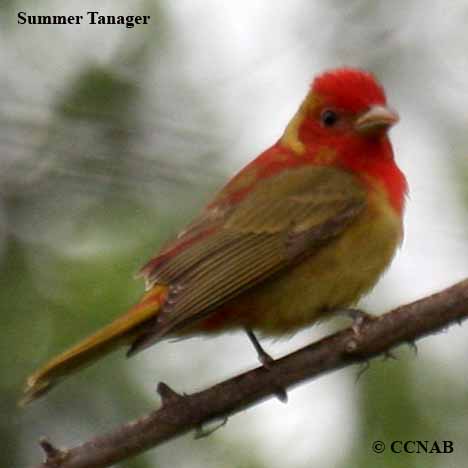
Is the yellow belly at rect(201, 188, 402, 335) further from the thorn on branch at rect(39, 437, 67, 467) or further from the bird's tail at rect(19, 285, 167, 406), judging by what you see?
the thorn on branch at rect(39, 437, 67, 467)

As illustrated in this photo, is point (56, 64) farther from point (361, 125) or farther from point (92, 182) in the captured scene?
point (361, 125)

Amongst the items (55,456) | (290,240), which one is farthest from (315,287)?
(55,456)

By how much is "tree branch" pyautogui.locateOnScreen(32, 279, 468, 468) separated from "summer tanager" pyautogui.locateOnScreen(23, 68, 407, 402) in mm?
286

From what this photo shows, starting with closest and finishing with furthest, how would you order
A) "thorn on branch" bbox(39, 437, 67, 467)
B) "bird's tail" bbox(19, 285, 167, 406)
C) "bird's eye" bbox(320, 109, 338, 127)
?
"thorn on branch" bbox(39, 437, 67, 467) < "bird's tail" bbox(19, 285, 167, 406) < "bird's eye" bbox(320, 109, 338, 127)

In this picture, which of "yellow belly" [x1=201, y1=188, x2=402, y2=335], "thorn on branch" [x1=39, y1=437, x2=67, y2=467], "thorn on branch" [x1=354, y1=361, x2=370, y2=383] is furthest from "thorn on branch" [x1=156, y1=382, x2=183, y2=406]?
"thorn on branch" [x1=354, y1=361, x2=370, y2=383]

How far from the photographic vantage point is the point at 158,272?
15.8 feet

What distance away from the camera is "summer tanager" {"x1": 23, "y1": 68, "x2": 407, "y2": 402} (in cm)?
452

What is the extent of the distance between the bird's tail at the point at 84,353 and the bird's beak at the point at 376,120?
1.35 m

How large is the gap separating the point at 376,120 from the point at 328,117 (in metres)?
0.30

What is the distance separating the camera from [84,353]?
14.3 ft

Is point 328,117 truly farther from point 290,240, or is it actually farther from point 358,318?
point 358,318

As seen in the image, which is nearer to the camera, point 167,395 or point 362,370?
point 167,395

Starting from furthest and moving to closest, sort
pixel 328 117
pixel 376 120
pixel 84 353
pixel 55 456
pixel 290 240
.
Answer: pixel 328 117 < pixel 376 120 < pixel 290 240 < pixel 84 353 < pixel 55 456

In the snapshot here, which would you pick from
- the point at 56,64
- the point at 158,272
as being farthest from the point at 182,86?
the point at 158,272
